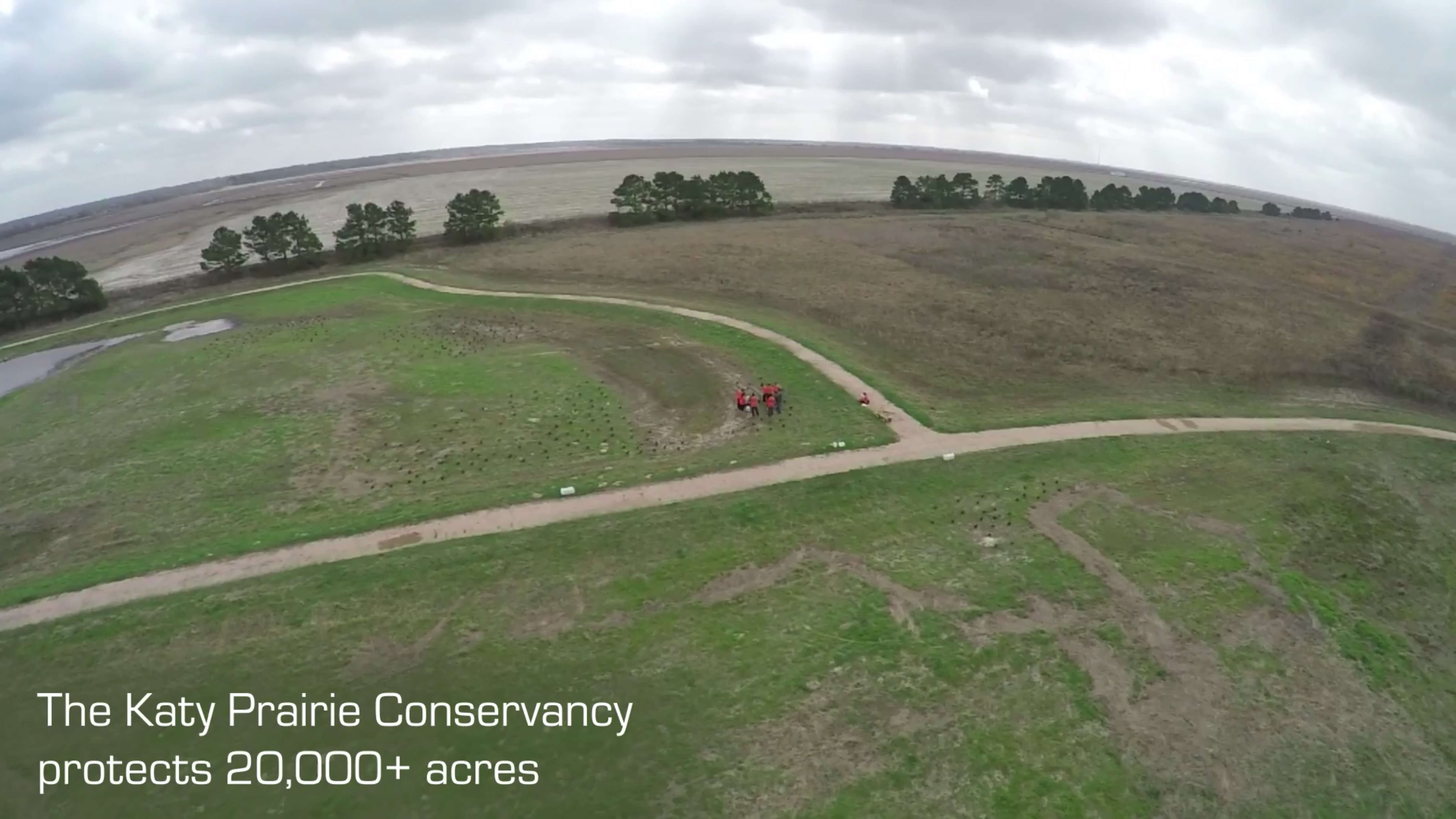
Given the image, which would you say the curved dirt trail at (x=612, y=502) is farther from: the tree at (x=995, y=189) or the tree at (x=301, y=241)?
the tree at (x=995, y=189)

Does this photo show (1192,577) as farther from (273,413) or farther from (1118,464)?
(273,413)

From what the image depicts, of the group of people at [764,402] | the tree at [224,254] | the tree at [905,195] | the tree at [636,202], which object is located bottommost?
the group of people at [764,402]

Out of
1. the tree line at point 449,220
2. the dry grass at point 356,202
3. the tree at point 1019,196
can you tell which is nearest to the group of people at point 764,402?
the tree line at point 449,220

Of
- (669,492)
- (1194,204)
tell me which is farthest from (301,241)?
(1194,204)

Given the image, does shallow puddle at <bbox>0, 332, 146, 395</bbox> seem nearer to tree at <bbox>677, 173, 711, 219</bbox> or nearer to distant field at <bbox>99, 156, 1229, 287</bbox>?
distant field at <bbox>99, 156, 1229, 287</bbox>

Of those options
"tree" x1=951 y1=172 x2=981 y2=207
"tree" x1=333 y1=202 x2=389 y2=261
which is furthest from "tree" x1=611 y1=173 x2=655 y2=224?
"tree" x1=951 y1=172 x2=981 y2=207

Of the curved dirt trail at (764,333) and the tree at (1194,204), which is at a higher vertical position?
the tree at (1194,204)
